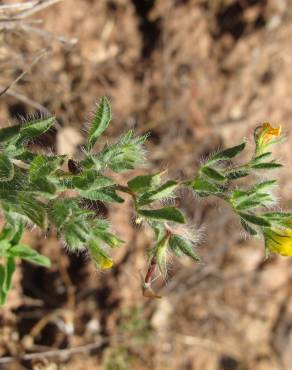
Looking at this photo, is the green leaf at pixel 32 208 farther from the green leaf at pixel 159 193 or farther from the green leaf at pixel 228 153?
the green leaf at pixel 228 153

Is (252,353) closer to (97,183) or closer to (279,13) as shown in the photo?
(279,13)

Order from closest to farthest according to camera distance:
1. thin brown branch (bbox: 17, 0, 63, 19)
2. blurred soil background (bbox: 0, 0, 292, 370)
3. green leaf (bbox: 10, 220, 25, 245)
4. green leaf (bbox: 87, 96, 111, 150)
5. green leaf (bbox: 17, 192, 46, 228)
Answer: green leaf (bbox: 17, 192, 46, 228)
green leaf (bbox: 87, 96, 111, 150)
green leaf (bbox: 10, 220, 25, 245)
thin brown branch (bbox: 17, 0, 63, 19)
blurred soil background (bbox: 0, 0, 292, 370)

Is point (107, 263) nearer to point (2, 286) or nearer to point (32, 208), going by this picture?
point (32, 208)

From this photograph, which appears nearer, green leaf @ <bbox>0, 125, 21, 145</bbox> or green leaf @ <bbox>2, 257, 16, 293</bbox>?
green leaf @ <bbox>0, 125, 21, 145</bbox>

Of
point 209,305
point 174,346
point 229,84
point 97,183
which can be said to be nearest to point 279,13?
point 229,84

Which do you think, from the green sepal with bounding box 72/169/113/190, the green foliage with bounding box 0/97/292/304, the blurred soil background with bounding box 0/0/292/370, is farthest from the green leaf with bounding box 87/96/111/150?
the blurred soil background with bounding box 0/0/292/370

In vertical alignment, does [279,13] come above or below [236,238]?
above

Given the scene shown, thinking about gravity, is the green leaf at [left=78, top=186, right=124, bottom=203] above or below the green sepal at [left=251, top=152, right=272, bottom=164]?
below

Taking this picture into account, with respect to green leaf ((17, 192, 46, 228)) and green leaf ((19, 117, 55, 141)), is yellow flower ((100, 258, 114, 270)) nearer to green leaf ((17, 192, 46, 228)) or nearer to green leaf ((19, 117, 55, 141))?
green leaf ((17, 192, 46, 228))
